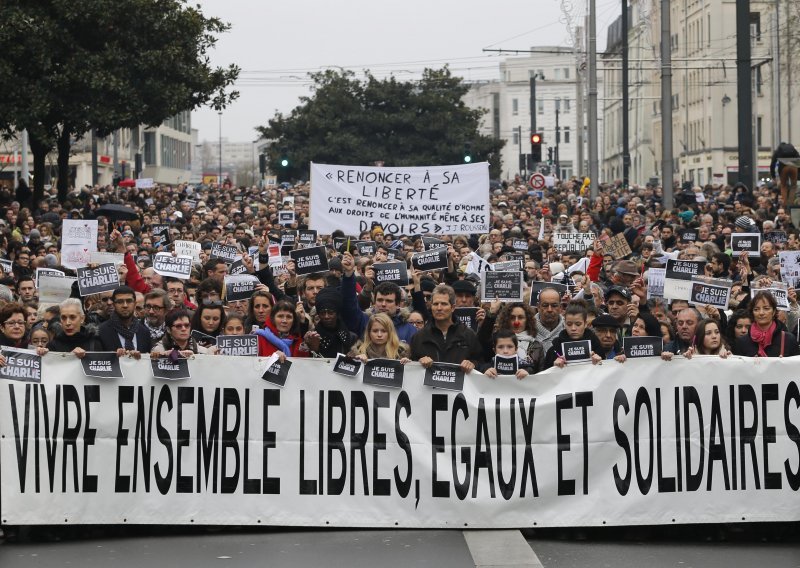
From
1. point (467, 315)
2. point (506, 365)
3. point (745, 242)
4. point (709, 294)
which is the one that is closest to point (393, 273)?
point (467, 315)

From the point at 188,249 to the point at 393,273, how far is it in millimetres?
5562

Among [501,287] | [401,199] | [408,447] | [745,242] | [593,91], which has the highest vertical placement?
[593,91]

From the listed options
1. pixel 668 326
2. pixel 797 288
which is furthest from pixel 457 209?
pixel 668 326

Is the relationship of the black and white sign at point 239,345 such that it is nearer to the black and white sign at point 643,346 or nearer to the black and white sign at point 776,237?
the black and white sign at point 643,346

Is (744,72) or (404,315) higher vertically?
(744,72)

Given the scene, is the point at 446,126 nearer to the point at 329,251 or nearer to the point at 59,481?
the point at 329,251

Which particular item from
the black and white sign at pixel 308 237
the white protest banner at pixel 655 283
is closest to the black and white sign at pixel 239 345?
the white protest banner at pixel 655 283

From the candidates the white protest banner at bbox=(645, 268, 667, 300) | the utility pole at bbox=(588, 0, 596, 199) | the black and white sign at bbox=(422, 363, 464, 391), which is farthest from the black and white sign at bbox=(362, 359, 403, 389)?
the utility pole at bbox=(588, 0, 596, 199)

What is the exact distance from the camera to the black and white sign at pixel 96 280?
1197cm

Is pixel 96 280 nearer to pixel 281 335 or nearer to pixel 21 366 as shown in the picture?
pixel 281 335

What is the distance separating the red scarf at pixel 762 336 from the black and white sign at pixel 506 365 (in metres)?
2.00

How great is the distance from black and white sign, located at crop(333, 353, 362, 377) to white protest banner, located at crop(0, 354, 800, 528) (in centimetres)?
6

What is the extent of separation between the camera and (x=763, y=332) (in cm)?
1105

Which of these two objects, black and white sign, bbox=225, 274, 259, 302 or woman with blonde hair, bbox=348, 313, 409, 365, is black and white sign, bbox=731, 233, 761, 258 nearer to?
black and white sign, bbox=225, 274, 259, 302
